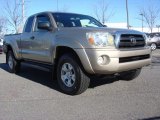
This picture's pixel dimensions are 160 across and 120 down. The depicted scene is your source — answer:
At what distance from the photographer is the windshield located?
23.7ft

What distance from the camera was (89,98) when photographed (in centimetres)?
605

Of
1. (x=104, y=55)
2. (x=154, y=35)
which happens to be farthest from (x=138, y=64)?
(x=154, y=35)

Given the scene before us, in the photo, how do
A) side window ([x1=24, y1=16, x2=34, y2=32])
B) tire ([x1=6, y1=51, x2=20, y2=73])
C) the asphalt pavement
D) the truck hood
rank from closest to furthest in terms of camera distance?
1. the asphalt pavement
2. the truck hood
3. side window ([x1=24, y1=16, x2=34, y2=32])
4. tire ([x1=6, y1=51, x2=20, y2=73])

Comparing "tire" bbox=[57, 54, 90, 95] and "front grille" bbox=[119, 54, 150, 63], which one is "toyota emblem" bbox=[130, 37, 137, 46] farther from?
"tire" bbox=[57, 54, 90, 95]

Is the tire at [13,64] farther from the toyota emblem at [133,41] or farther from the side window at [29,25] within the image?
the toyota emblem at [133,41]

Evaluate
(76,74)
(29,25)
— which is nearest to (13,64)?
(29,25)

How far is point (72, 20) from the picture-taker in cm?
748

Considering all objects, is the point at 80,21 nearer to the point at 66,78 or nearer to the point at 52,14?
the point at 52,14

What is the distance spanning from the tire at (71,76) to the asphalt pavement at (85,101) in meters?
0.16

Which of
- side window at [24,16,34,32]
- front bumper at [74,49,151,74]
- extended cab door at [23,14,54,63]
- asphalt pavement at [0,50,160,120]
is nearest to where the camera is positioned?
asphalt pavement at [0,50,160,120]

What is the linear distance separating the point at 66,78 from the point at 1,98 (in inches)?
57.4

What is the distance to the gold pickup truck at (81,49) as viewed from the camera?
5949 mm

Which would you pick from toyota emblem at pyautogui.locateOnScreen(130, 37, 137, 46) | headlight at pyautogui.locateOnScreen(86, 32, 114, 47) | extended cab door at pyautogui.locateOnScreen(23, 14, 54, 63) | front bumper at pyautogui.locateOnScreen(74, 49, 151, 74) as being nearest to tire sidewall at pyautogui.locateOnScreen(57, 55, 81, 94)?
front bumper at pyautogui.locateOnScreen(74, 49, 151, 74)

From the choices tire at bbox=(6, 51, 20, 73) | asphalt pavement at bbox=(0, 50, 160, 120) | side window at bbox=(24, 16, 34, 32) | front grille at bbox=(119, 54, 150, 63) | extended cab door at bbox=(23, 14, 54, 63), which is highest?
side window at bbox=(24, 16, 34, 32)
